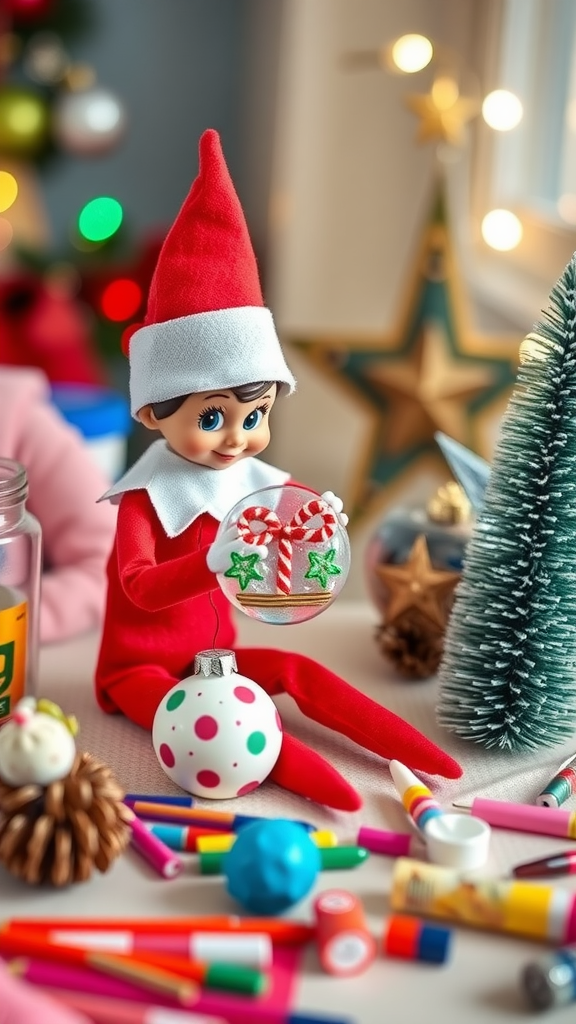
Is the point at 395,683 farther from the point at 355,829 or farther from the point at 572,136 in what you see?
the point at 572,136

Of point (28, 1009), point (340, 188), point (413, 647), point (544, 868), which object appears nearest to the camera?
point (28, 1009)

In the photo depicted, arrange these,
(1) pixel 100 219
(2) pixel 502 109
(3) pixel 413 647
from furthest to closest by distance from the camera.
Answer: (1) pixel 100 219 → (2) pixel 502 109 → (3) pixel 413 647

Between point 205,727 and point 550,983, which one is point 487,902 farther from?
point 205,727

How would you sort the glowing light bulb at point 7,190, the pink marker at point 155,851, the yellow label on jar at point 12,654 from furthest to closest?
the glowing light bulb at point 7,190 < the yellow label on jar at point 12,654 < the pink marker at point 155,851

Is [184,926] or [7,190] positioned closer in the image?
[184,926]

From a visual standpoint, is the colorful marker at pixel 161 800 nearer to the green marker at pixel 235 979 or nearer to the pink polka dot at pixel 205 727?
the pink polka dot at pixel 205 727

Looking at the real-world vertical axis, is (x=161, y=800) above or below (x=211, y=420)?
below

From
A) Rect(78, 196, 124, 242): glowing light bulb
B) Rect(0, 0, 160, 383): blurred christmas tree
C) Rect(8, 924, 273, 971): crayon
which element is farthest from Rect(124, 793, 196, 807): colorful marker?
Rect(78, 196, 124, 242): glowing light bulb

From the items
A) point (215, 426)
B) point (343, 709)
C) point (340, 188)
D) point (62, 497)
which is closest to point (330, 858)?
point (343, 709)

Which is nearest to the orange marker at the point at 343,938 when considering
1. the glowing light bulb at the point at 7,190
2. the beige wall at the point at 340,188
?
the beige wall at the point at 340,188
